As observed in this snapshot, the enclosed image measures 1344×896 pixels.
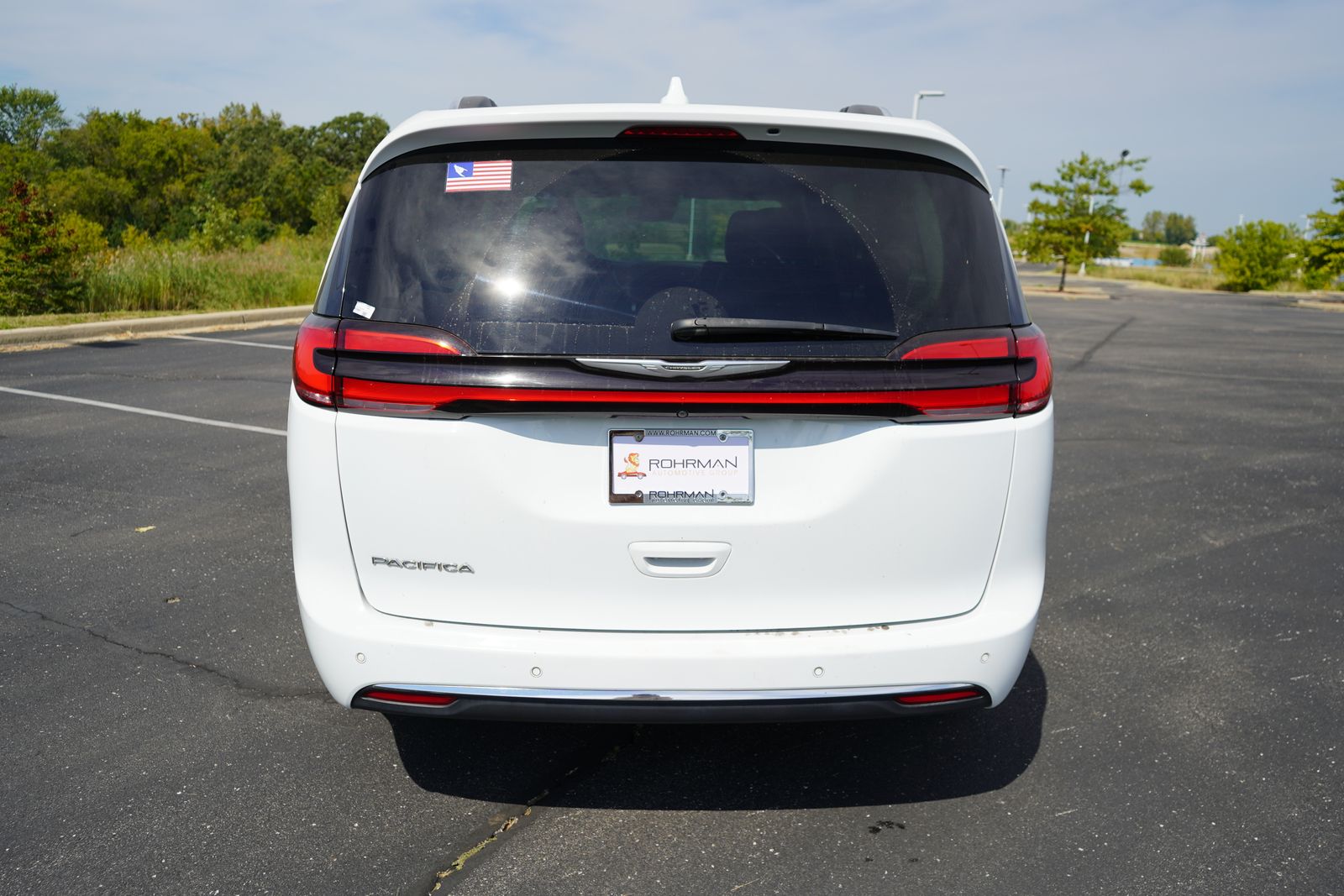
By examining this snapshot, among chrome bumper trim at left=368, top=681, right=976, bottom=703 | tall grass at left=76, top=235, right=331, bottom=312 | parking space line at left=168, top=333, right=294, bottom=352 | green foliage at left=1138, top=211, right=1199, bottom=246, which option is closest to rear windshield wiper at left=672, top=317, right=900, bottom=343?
chrome bumper trim at left=368, top=681, right=976, bottom=703

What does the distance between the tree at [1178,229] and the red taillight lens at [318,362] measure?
192 meters

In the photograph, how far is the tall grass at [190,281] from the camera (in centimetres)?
1577

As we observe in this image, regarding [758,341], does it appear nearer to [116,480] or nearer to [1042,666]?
[1042,666]

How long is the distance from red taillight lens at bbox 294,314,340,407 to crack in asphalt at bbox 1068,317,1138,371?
41.3 feet

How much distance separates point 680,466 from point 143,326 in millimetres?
13514

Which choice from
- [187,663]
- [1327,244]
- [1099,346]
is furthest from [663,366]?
[1327,244]

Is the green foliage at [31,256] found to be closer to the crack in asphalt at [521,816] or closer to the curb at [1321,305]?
the crack in asphalt at [521,816]

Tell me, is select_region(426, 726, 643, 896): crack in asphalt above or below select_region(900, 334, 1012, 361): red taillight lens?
below

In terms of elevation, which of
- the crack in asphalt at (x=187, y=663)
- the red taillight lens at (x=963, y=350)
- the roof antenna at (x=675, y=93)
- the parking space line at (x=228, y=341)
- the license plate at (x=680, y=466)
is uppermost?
the roof antenna at (x=675, y=93)

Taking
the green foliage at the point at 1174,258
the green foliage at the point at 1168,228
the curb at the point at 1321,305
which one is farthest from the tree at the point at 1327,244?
the green foliage at the point at 1168,228

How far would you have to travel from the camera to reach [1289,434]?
9.00 m

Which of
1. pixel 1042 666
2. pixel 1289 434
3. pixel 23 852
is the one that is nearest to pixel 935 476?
pixel 1042 666

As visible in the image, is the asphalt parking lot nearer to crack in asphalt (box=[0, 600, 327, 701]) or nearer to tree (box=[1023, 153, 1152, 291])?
crack in asphalt (box=[0, 600, 327, 701])

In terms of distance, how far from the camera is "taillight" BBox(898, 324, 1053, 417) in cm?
253
